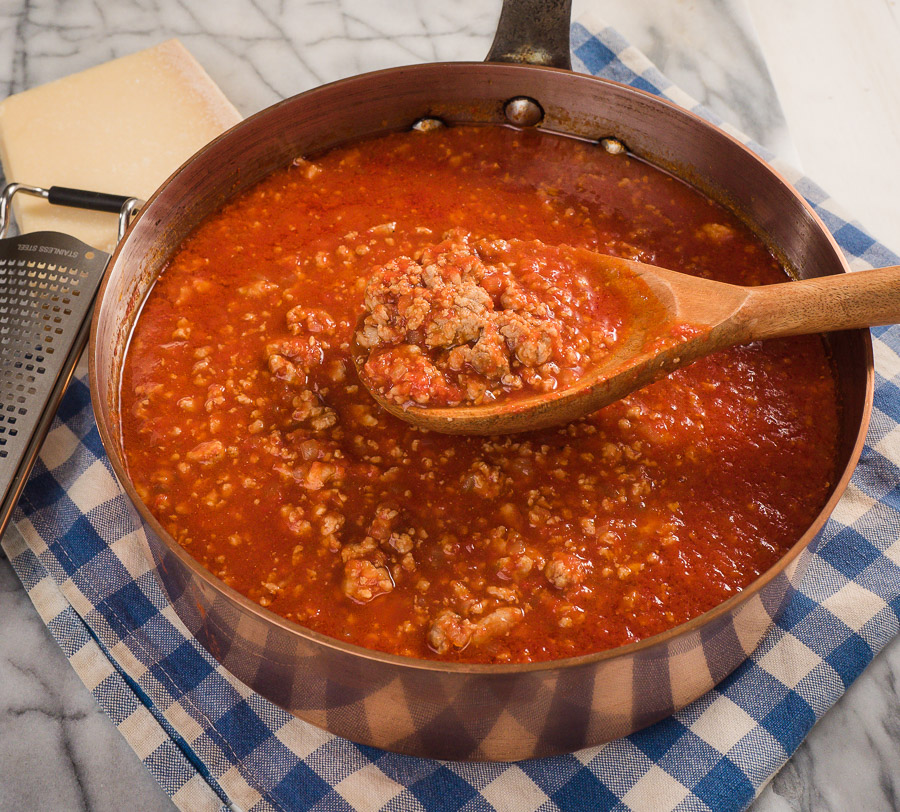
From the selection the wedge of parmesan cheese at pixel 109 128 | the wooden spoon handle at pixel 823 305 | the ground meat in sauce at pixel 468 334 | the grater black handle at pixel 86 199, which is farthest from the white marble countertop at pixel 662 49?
the ground meat in sauce at pixel 468 334

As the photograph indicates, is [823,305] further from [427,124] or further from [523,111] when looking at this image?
[427,124]

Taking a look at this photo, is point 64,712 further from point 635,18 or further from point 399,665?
point 635,18

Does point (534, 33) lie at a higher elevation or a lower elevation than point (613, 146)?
higher

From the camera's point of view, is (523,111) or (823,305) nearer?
(823,305)

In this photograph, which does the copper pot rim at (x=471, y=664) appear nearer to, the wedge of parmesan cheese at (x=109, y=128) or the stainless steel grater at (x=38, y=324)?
the stainless steel grater at (x=38, y=324)

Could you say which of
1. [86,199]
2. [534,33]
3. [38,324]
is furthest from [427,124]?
[38,324]

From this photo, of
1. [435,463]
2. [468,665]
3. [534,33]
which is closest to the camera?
[468,665]

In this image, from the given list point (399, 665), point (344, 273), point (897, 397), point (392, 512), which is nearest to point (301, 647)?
point (399, 665)
